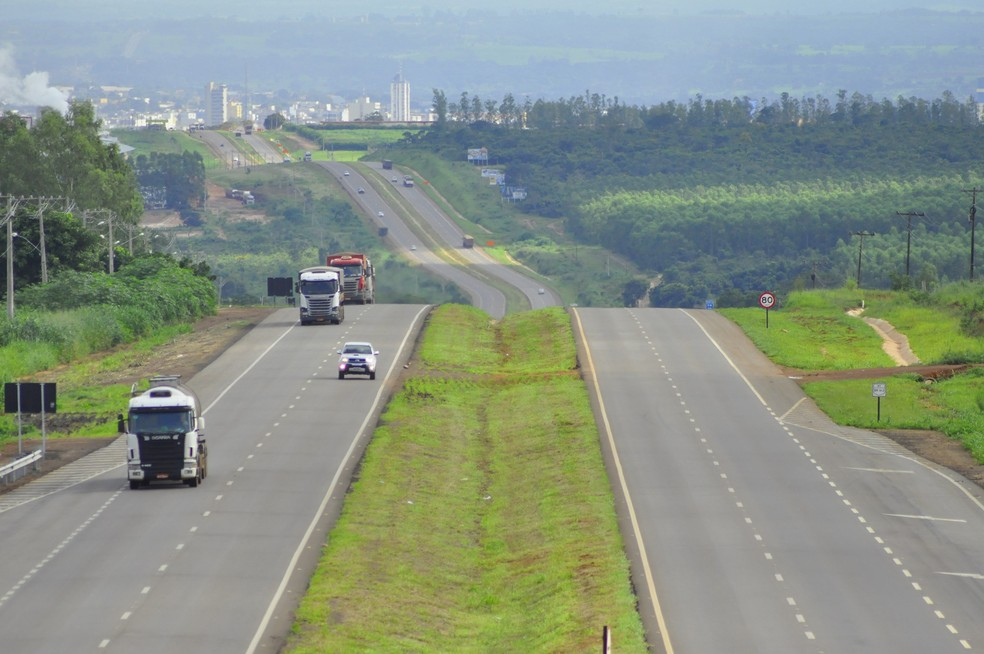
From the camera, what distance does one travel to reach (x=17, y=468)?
2618 inches

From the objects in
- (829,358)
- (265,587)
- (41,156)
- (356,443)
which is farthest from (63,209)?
(265,587)

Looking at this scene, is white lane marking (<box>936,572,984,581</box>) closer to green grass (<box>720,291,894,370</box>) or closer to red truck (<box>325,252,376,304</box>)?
green grass (<box>720,291,894,370</box>)

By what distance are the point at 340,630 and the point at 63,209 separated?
115444mm

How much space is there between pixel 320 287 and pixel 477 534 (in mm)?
54767

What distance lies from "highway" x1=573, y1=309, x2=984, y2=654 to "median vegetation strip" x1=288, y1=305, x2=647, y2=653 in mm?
1288

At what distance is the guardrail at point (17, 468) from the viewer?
2571 inches

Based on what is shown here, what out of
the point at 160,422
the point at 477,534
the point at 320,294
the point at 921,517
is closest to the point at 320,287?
the point at 320,294

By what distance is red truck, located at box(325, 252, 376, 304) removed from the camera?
126062 millimetres

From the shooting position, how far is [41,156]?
519ft

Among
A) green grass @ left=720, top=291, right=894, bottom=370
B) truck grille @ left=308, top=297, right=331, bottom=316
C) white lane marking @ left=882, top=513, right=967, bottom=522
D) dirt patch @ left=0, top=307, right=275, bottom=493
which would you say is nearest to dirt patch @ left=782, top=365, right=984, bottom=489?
green grass @ left=720, top=291, right=894, bottom=370

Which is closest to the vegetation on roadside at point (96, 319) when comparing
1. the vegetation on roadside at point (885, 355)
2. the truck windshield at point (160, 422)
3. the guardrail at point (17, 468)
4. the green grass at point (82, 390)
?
the green grass at point (82, 390)

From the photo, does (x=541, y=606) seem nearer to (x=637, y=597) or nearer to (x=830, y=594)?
(x=637, y=597)

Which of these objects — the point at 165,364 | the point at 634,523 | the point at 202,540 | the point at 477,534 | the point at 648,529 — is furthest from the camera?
the point at 165,364

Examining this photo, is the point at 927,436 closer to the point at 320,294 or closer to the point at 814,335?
the point at 814,335
